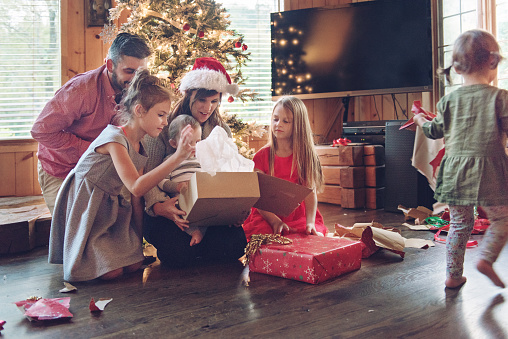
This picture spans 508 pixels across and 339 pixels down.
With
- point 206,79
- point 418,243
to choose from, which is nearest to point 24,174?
point 206,79

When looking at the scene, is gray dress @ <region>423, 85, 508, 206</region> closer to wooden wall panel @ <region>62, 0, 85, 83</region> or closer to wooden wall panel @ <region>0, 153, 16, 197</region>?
wooden wall panel @ <region>62, 0, 85, 83</region>

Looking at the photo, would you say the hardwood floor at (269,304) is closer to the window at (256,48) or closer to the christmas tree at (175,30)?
the christmas tree at (175,30)

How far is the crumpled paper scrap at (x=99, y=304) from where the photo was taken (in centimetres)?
145

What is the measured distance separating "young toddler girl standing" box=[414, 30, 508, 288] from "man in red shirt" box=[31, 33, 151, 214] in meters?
1.44

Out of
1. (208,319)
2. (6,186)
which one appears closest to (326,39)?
(6,186)

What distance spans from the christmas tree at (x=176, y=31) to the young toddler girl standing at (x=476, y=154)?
1784 millimetres

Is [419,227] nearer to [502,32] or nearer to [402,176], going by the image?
[402,176]

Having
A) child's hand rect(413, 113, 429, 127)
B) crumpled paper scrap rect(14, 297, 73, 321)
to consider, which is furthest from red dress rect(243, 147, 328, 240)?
crumpled paper scrap rect(14, 297, 73, 321)

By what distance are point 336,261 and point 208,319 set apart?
0.61m

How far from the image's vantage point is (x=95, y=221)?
6.08ft

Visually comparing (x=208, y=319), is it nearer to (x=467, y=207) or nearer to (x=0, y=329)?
(x=0, y=329)

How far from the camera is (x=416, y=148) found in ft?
8.56

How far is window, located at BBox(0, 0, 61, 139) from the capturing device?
388cm

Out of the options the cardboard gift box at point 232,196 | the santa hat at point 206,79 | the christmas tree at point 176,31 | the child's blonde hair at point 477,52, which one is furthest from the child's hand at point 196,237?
the christmas tree at point 176,31
